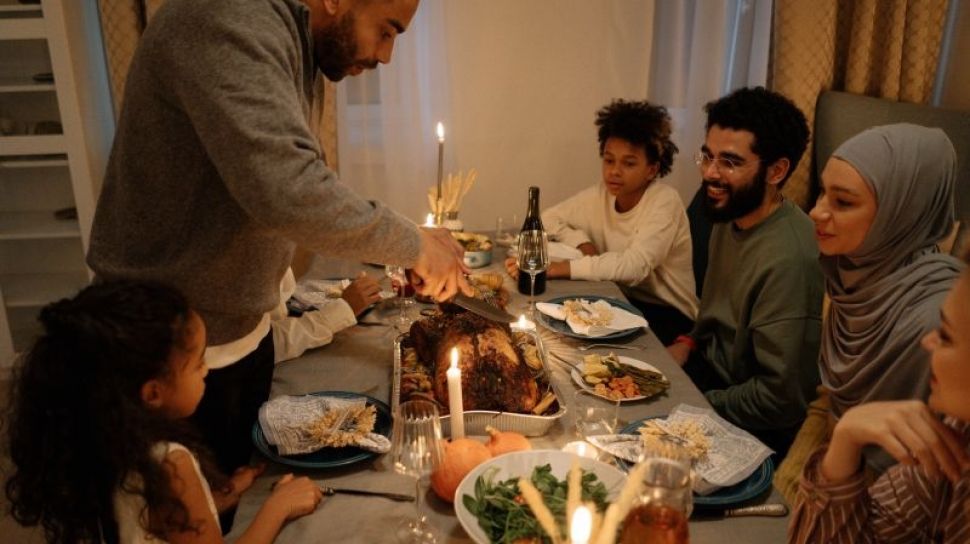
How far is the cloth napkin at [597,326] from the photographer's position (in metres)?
1.75

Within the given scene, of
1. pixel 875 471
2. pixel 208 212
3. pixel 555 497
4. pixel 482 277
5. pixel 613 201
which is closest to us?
pixel 555 497

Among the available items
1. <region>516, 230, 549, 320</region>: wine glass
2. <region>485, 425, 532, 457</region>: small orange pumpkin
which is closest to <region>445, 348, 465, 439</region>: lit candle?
<region>485, 425, 532, 457</region>: small orange pumpkin

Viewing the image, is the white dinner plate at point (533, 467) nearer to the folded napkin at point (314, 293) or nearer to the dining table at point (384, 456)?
the dining table at point (384, 456)

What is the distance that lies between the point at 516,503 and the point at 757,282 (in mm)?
1185

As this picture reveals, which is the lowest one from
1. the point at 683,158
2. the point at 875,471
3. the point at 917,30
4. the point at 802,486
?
the point at 875,471

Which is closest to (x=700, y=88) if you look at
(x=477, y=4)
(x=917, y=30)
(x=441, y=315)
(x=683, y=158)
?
(x=683, y=158)

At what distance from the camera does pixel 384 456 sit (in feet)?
4.04

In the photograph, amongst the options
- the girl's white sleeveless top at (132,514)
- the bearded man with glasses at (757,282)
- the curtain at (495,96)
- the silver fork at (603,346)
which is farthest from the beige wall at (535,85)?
the girl's white sleeveless top at (132,514)

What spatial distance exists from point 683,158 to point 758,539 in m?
2.76

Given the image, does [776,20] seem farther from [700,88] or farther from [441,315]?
[441,315]

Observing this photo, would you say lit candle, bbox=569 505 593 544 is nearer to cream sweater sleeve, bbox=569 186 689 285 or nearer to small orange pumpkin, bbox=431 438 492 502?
small orange pumpkin, bbox=431 438 492 502

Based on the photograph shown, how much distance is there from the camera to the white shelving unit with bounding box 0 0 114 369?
302 cm

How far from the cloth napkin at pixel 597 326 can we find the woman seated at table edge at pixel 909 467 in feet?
2.36

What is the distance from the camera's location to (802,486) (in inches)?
42.0
